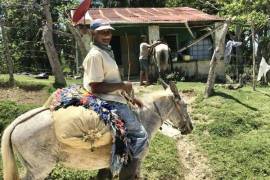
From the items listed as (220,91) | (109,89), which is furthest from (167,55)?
(109,89)

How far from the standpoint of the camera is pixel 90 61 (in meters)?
6.04

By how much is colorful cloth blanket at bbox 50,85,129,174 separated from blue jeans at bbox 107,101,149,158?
0.07 meters

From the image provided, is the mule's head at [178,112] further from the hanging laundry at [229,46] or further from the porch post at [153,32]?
the hanging laundry at [229,46]

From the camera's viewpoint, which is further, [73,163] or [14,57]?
[14,57]

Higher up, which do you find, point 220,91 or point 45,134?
point 45,134

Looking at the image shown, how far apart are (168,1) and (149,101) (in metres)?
25.6

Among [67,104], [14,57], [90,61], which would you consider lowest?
[14,57]

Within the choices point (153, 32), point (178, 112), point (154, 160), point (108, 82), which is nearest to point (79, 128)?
point (108, 82)

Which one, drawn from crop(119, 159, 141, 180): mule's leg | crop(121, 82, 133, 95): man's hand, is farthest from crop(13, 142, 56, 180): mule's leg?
crop(121, 82, 133, 95): man's hand

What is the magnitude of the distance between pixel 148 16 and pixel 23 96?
1058 cm

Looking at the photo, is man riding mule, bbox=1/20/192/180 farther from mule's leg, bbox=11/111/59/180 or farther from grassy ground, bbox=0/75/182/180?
grassy ground, bbox=0/75/182/180

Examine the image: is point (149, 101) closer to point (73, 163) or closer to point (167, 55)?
point (73, 163)

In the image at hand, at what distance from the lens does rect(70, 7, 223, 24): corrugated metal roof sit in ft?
72.6

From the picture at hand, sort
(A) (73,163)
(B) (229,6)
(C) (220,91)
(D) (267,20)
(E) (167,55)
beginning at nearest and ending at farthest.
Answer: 1. (A) (73,163)
2. (C) (220,91)
3. (E) (167,55)
4. (D) (267,20)
5. (B) (229,6)
